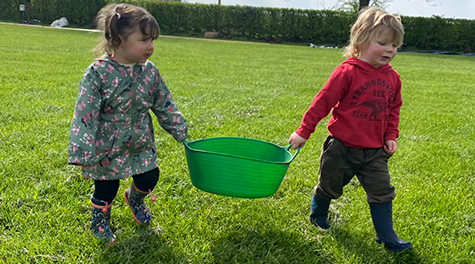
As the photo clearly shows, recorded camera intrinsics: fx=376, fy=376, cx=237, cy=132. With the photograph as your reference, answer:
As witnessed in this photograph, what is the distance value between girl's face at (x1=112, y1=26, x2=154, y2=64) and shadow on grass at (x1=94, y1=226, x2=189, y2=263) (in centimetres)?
103

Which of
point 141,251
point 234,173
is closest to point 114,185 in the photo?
point 141,251

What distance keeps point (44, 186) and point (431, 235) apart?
2.62 metres

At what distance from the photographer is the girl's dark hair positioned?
1.95 m

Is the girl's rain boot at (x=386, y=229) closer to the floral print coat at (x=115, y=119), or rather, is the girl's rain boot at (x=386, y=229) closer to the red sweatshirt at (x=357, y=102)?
the red sweatshirt at (x=357, y=102)

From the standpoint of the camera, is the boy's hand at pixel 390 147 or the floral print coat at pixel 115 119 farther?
the boy's hand at pixel 390 147

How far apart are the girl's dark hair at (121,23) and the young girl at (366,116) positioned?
40.9 inches

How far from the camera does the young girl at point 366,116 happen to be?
217cm

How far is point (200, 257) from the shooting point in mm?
2104

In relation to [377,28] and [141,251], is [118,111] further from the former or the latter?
[377,28]

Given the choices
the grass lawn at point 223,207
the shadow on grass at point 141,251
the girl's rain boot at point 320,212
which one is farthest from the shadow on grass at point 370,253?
the shadow on grass at point 141,251

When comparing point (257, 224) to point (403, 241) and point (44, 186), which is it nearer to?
point (403, 241)

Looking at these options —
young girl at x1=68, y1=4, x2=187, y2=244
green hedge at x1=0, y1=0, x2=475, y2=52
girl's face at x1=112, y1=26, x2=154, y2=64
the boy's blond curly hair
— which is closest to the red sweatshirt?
the boy's blond curly hair

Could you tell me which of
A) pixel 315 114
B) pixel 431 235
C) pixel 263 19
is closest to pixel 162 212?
pixel 315 114

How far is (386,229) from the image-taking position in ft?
7.48
